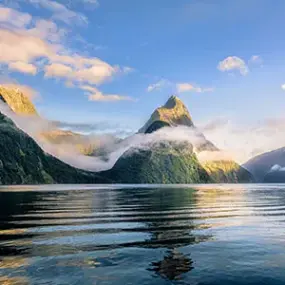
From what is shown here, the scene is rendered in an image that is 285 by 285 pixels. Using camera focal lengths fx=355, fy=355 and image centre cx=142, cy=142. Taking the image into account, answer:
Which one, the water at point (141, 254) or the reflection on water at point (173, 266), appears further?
the reflection on water at point (173, 266)

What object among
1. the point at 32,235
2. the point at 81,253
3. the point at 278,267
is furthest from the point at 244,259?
the point at 32,235

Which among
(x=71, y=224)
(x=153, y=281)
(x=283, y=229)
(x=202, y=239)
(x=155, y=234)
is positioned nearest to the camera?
(x=153, y=281)

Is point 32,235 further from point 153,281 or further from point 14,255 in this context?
point 153,281

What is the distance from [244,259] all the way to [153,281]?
9.46m

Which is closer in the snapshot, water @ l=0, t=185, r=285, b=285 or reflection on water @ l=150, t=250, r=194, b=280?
water @ l=0, t=185, r=285, b=285

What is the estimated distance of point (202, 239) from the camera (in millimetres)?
36344

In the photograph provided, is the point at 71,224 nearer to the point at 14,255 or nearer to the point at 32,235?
the point at 32,235

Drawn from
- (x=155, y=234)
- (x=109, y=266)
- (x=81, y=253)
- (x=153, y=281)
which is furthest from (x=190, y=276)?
(x=155, y=234)

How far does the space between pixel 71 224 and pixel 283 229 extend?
1074 inches

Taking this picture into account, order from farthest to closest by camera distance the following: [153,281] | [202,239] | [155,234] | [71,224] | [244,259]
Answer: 1. [71,224]
2. [155,234]
3. [202,239]
4. [244,259]
5. [153,281]

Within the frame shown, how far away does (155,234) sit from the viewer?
128ft

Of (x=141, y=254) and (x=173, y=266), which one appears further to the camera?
(x=141, y=254)

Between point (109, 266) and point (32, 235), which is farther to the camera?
point (32, 235)

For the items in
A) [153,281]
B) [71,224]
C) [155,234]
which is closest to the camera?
[153,281]
